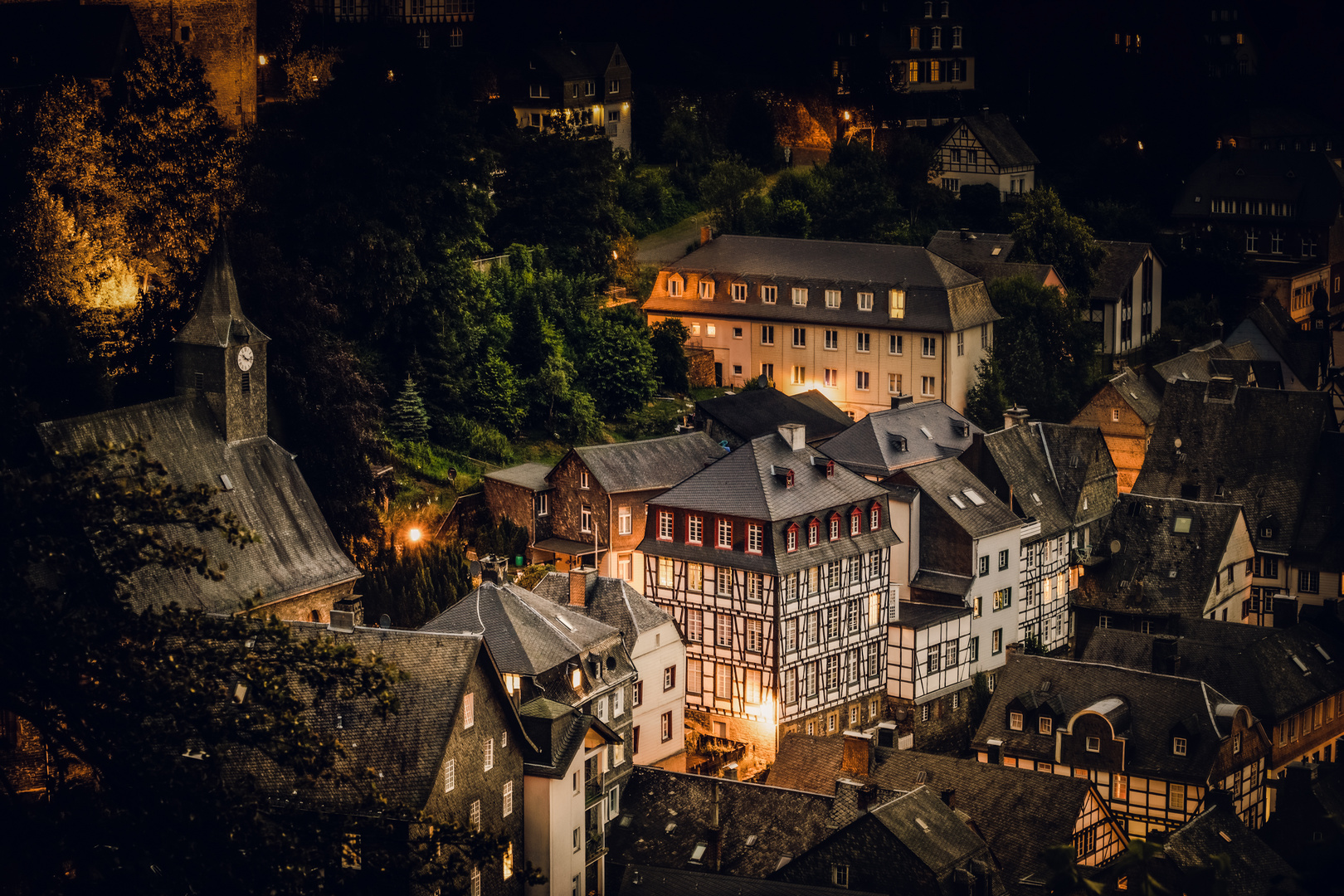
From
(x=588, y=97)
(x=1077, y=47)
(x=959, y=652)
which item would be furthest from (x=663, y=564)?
(x=1077, y=47)

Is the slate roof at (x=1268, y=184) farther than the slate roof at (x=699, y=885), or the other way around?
the slate roof at (x=1268, y=184)

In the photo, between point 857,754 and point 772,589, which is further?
point 772,589

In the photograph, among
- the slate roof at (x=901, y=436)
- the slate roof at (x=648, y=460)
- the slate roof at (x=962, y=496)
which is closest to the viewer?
the slate roof at (x=648, y=460)

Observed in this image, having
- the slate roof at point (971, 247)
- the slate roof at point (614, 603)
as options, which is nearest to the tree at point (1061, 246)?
the slate roof at point (971, 247)

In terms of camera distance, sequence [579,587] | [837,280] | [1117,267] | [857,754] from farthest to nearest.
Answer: [1117,267]
[837,280]
[579,587]
[857,754]

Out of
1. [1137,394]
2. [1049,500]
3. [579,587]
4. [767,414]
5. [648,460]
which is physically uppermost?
[767,414]

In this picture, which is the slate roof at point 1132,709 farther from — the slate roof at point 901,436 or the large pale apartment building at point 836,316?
the large pale apartment building at point 836,316

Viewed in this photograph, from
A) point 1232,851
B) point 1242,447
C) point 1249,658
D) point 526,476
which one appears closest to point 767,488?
point 526,476

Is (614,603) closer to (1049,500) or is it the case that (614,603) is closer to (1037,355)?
(1049,500)
